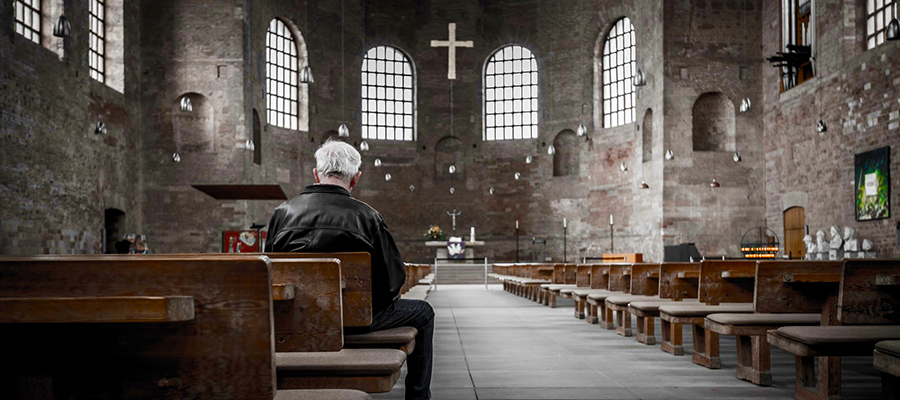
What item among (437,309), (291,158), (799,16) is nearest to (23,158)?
(437,309)

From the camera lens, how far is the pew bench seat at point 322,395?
1878 mm

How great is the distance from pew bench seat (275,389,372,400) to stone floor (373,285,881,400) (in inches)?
77.3

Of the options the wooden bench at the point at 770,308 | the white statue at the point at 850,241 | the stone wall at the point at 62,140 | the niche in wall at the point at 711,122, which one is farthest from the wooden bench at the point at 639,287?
the niche in wall at the point at 711,122

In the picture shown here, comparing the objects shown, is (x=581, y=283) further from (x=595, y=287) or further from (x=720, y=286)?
(x=720, y=286)

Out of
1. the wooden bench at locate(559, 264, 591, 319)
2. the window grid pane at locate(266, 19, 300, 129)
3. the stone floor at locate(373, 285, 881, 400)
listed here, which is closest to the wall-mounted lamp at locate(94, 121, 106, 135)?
the window grid pane at locate(266, 19, 300, 129)

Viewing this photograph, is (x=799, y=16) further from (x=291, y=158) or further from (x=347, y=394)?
(x=347, y=394)

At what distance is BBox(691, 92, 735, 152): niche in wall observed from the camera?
20.3m

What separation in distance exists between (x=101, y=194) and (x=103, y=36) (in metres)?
3.89

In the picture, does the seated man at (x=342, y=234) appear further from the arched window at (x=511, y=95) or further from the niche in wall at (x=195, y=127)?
the arched window at (x=511, y=95)

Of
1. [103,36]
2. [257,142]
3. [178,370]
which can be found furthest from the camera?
[257,142]

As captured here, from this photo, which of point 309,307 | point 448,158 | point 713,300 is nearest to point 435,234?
point 448,158

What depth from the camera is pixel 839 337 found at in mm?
2908

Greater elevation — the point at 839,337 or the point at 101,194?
the point at 101,194

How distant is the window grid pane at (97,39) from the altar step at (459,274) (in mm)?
9991
